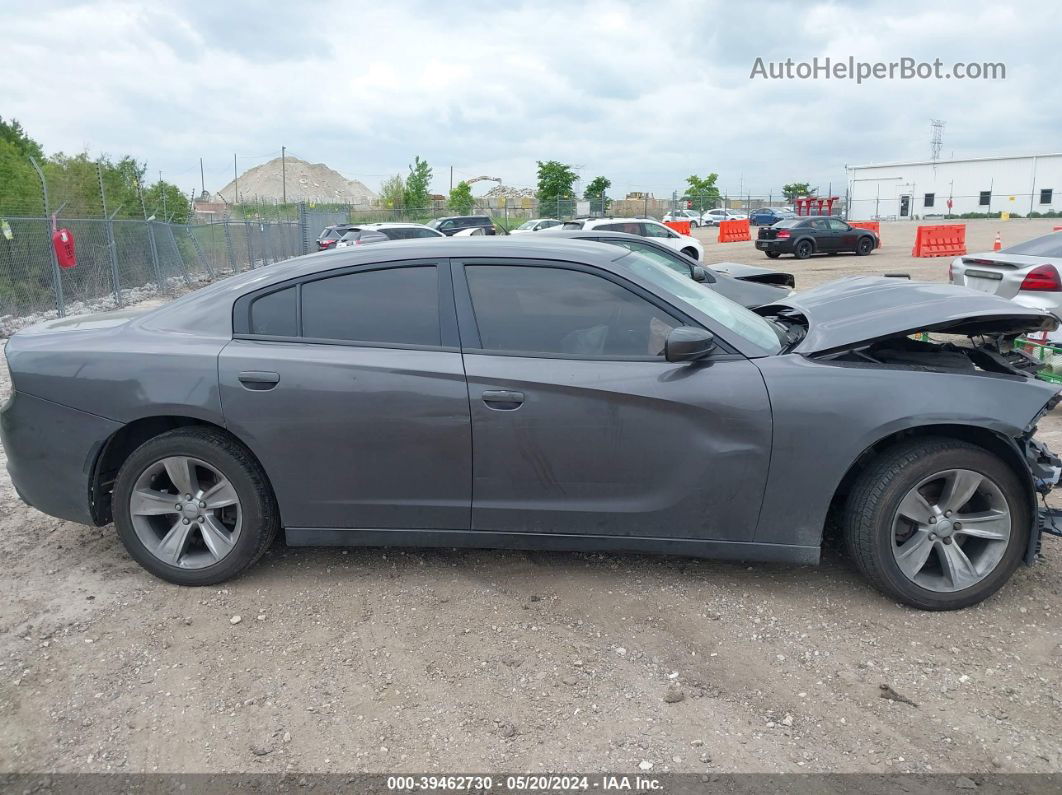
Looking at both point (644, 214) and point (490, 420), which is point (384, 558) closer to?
point (490, 420)

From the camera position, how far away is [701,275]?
348 inches

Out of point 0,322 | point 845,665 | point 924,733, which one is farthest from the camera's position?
point 0,322

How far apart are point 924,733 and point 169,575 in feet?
10.6

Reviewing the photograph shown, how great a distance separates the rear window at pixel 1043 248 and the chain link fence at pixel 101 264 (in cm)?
1262

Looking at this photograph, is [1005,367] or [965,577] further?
[1005,367]

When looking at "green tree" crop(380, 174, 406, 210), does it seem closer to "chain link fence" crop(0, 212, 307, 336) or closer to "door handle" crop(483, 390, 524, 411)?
"chain link fence" crop(0, 212, 307, 336)

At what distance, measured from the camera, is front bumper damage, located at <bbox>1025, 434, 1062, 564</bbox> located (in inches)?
137

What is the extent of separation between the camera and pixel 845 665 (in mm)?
3186

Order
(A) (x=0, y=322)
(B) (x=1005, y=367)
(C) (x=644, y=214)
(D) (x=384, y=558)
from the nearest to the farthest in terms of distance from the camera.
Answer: (B) (x=1005, y=367), (D) (x=384, y=558), (A) (x=0, y=322), (C) (x=644, y=214)

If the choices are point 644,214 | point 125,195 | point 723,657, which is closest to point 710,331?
point 723,657

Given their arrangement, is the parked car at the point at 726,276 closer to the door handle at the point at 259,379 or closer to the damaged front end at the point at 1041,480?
the damaged front end at the point at 1041,480

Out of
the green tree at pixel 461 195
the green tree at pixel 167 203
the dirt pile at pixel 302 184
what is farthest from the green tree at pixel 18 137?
the dirt pile at pixel 302 184

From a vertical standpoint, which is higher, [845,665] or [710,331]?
[710,331]

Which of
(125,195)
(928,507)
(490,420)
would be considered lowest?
(928,507)
